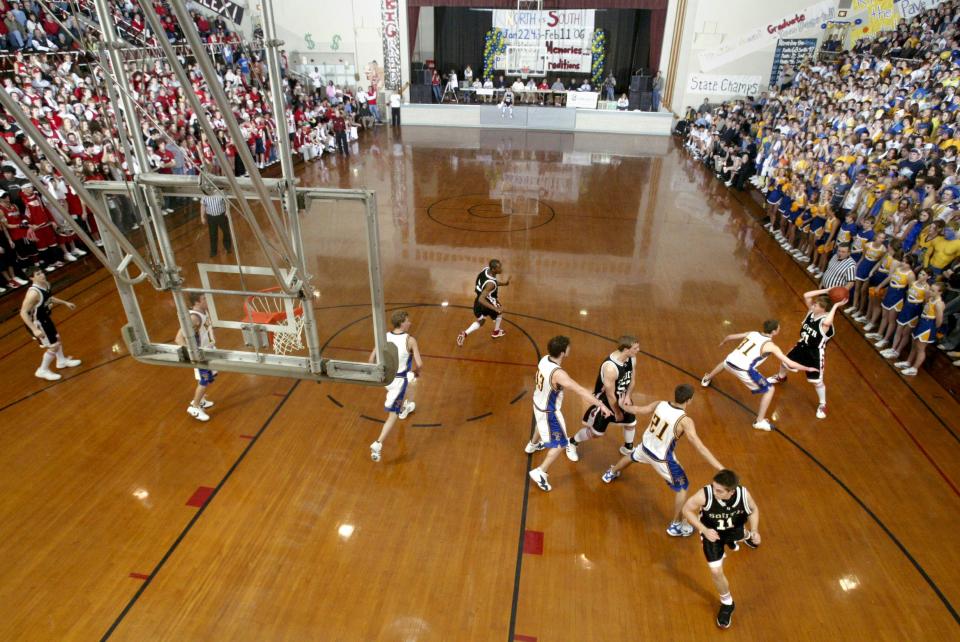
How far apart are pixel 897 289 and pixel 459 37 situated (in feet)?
74.9

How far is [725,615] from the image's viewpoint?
4230mm

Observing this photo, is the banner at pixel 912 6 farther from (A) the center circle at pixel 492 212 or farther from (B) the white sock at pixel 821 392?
(B) the white sock at pixel 821 392

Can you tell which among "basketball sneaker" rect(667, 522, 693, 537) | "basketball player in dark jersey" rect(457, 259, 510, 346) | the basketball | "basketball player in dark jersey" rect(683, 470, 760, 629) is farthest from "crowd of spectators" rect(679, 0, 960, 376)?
"basketball player in dark jersey" rect(457, 259, 510, 346)

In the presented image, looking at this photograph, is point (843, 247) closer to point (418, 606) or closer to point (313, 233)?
point (418, 606)

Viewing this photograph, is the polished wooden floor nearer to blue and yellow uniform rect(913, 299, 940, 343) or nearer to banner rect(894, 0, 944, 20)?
blue and yellow uniform rect(913, 299, 940, 343)

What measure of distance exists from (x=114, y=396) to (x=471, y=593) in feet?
16.1

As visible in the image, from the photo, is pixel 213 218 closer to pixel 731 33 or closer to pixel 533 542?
pixel 533 542

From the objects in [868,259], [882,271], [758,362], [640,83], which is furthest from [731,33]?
[758,362]

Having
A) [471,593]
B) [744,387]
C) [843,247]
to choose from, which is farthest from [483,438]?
[843,247]

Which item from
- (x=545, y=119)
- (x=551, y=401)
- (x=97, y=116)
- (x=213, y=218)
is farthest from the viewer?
(x=545, y=119)

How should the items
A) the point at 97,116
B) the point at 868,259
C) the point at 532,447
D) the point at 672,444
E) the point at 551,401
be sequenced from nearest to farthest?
A: the point at 672,444
the point at 551,401
the point at 532,447
the point at 868,259
the point at 97,116

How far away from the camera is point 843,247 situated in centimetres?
889

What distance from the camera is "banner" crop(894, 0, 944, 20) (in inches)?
637

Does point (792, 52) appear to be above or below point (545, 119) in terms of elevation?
above
